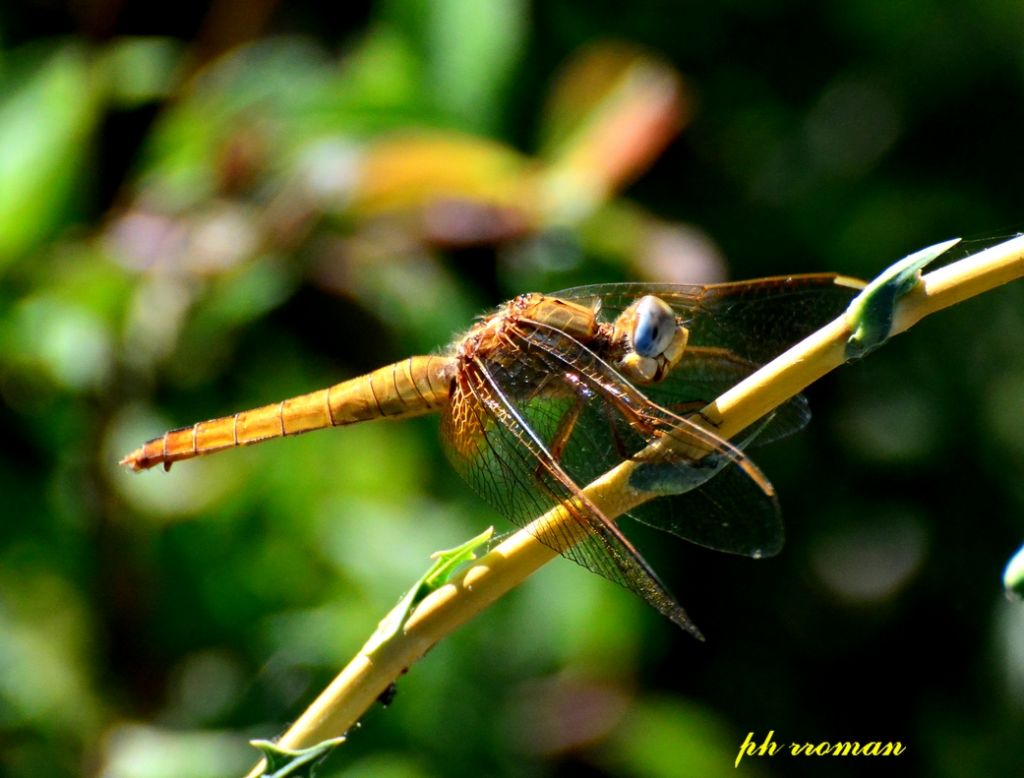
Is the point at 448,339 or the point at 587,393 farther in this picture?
the point at 448,339

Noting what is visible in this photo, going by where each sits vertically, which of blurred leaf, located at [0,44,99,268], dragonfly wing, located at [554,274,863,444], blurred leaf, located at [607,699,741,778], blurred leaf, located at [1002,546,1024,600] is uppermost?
blurred leaf, located at [0,44,99,268]

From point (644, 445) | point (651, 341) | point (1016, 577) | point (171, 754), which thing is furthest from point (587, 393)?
point (171, 754)

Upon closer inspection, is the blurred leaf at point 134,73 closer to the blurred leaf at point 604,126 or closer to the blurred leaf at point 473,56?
the blurred leaf at point 473,56

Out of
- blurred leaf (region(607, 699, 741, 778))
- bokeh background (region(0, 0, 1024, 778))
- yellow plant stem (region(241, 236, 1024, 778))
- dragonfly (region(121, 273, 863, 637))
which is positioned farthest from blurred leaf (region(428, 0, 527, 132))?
yellow plant stem (region(241, 236, 1024, 778))

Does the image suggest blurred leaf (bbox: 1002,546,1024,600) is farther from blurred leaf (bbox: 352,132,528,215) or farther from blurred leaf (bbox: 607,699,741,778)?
blurred leaf (bbox: 607,699,741,778)

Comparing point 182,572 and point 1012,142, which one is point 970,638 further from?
point 182,572

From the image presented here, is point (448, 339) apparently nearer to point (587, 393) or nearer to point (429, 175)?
point (429, 175)

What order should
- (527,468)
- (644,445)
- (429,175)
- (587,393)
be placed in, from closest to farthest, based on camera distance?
1. (644,445)
2. (527,468)
3. (587,393)
4. (429,175)
